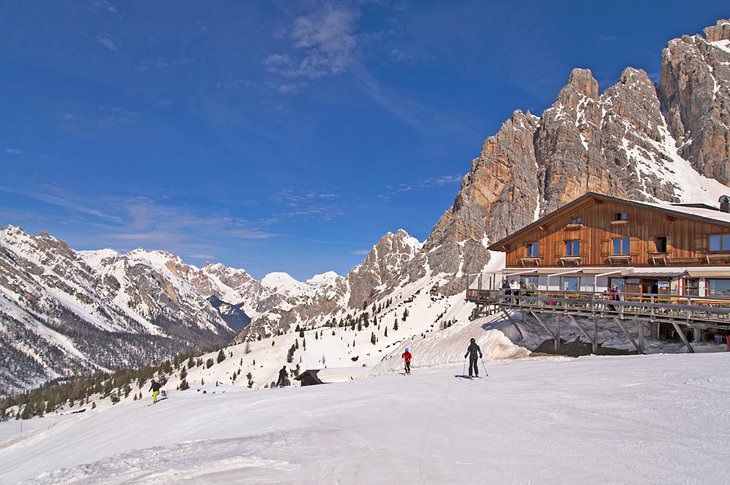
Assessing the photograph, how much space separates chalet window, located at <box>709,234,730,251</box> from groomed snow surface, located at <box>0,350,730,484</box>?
447 inches

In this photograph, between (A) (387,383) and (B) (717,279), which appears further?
(B) (717,279)

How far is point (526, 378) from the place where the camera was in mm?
18219

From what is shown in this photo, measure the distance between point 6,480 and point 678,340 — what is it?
31147mm

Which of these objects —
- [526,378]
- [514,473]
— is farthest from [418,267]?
[514,473]

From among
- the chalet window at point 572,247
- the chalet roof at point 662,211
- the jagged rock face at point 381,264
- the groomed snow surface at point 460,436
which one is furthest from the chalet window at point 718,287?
the jagged rock face at point 381,264

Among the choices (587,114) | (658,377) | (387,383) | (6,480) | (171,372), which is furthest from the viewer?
(587,114)

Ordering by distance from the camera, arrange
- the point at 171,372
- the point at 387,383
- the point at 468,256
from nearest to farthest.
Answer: the point at 387,383
the point at 171,372
the point at 468,256

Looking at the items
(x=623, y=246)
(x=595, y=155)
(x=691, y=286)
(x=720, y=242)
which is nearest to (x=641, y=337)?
(x=691, y=286)

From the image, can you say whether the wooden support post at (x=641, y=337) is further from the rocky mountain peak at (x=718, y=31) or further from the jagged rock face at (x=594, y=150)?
the rocky mountain peak at (x=718, y=31)

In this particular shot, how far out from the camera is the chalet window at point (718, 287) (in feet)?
82.4

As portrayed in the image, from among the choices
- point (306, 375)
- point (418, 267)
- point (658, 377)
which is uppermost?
point (418, 267)

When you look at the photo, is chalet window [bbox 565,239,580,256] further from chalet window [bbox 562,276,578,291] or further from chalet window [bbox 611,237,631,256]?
chalet window [bbox 611,237,631,256]

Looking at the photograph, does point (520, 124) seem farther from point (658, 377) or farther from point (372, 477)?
point (372, 477)

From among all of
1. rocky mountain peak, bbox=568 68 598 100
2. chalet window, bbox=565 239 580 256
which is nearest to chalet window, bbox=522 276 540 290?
chalet window, bbox=565 239 580 256
